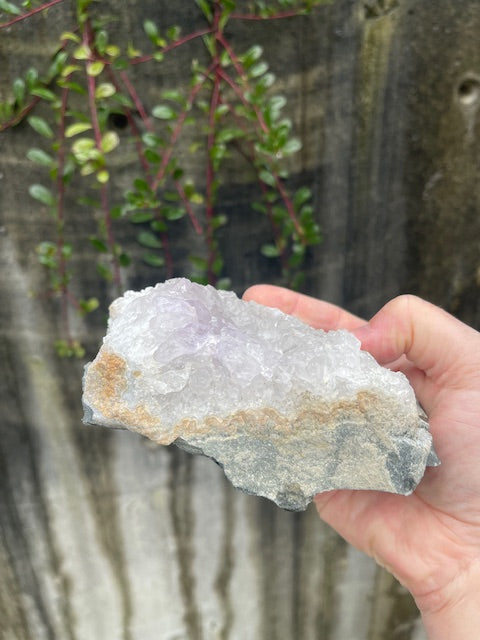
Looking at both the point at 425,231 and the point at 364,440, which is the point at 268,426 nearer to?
the point at 364,440

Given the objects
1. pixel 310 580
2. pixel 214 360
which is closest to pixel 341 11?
pixel 214 360

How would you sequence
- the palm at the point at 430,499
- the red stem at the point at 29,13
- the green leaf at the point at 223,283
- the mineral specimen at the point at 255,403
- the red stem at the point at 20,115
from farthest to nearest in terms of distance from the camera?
the green leaf at the point at 223,283 < the red stem at the point at 20,115 < the red stem at the point at 29,13 < the palm at the point at 430,499 < the mineral specimen at the point at 255,403

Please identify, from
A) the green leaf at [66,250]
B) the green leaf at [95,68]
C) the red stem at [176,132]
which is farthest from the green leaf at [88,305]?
the green leaf at [95,68]

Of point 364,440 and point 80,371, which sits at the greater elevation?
point 364,440

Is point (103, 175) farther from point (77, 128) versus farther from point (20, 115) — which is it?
point (20, 115)

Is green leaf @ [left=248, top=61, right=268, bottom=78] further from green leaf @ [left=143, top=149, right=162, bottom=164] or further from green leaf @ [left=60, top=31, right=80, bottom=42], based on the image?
green leaf @ [left=60, top=31, right=80, bottom=42]

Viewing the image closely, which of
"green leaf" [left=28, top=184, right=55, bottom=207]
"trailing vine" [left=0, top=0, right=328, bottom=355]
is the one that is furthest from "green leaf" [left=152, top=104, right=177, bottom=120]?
"green leaf" [left=28, top=184, right=55, bottom=207]

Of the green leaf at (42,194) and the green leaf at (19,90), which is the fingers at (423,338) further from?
the green leaf at (19,90)
